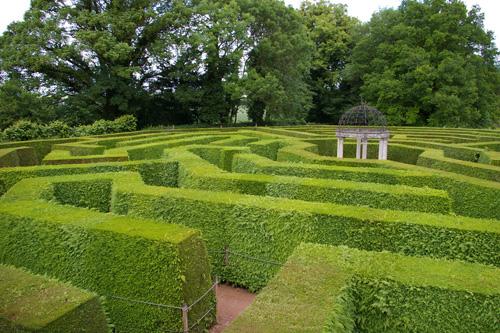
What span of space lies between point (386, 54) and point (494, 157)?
1179 inches

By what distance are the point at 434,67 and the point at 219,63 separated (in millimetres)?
21802

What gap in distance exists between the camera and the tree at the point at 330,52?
4875 cm

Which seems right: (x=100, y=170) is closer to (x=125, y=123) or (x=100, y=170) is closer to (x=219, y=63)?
(x=125, y=123)

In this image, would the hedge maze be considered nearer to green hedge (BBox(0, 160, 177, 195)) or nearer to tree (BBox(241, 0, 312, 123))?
green hedge (BBox(0, 160, 177, 195))

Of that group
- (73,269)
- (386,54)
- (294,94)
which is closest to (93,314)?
(73,269)

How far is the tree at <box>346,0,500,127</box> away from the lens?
36.9 metres

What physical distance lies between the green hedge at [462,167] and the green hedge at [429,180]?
1780mm

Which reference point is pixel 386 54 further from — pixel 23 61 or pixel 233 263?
pixel 233 263

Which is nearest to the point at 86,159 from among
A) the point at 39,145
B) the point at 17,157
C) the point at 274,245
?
the point at 17,157

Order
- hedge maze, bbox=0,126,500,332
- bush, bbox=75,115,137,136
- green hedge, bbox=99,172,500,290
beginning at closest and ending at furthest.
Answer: hedge maze, bbox=0,126,500,332
green hedge, bbox=99,172,500,290
bush, bbox=75,115,137,136

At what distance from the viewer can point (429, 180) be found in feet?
38.8

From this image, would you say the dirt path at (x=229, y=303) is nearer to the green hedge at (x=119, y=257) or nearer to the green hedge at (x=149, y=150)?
the green hedge at (x=119, y=257)

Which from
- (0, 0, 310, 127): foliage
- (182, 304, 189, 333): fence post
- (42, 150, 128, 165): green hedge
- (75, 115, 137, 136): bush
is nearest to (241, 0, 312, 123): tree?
(0, 0, 310, 127): foliage

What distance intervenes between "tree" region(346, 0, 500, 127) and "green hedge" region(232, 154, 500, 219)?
28.0 m
